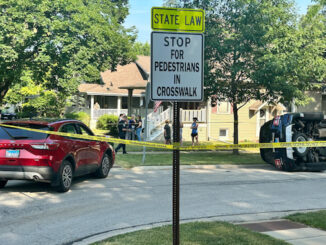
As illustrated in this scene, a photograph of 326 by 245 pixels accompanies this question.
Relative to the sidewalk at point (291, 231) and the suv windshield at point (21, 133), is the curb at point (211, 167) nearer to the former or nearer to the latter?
the suv windshield at point (21, 133)

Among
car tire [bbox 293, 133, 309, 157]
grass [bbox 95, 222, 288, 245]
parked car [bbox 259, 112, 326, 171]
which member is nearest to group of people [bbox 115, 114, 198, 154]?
parked car [bbox 259, 112, 326, 171]

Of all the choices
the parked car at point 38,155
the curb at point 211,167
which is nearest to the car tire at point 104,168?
the parked car at point 38,155

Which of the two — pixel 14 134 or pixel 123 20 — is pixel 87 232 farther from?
pixel 123 20

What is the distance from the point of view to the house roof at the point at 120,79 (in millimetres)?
35469

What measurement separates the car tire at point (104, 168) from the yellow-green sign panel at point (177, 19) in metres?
7.53

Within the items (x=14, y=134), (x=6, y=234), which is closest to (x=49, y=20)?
(x=14, y=134)

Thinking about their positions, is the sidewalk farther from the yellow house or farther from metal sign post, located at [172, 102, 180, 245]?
the yellow house

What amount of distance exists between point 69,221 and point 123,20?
160ft

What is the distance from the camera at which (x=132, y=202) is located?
337 inches

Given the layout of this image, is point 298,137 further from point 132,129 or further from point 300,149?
point 132,129

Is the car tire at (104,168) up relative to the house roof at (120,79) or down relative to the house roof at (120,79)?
down

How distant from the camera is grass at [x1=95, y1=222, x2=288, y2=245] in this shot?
217 inches

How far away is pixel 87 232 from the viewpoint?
632 cm

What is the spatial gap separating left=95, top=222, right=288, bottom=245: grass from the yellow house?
74.4 ft
